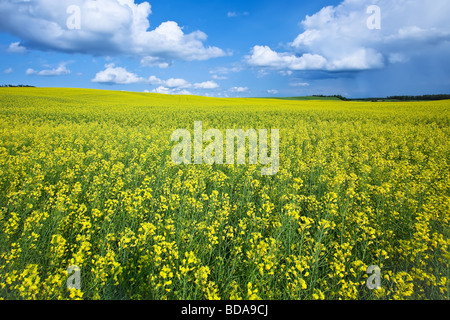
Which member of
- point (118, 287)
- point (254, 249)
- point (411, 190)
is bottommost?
point (118, 287)

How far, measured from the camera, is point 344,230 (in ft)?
13.2

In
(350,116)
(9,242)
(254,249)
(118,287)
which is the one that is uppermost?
(350,116)

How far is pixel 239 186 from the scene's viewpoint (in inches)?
226

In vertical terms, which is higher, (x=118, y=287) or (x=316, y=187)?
(x=316, y=187)

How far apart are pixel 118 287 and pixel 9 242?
6.91ft

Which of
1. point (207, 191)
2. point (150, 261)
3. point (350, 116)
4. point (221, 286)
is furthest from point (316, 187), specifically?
point (350, 116)

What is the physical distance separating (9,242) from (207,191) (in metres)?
3.61

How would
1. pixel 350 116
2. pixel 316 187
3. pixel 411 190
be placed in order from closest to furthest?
pixel 411 190 → pixel 316 187 → pixel 350 116

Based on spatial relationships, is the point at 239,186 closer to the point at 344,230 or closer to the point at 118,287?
the point at 344,230
